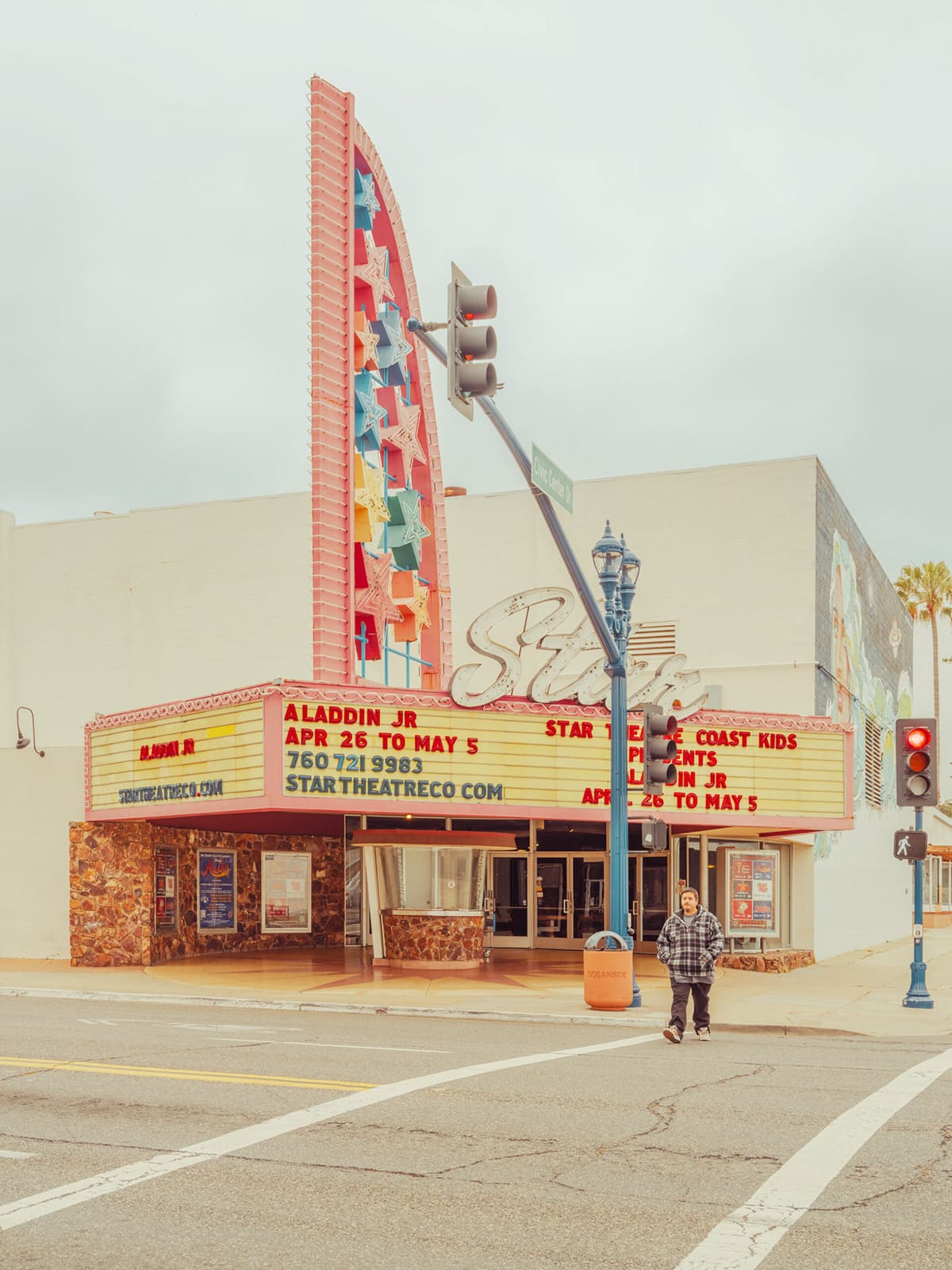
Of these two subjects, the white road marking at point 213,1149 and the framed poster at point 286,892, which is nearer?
the white road marking at point 213,1149

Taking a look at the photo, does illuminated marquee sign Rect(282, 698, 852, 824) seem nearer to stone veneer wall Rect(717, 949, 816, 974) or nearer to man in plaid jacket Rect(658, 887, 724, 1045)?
stone veneer wall Rect(717, 949, 816, 974)

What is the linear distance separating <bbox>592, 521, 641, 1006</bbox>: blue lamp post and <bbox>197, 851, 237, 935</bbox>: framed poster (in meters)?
12.6

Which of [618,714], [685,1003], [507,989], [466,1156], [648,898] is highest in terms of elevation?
[618,714]

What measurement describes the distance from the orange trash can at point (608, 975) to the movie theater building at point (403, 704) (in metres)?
1.45

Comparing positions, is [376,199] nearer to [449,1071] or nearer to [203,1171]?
[449,1071]

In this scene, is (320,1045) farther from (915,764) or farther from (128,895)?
(128,895)

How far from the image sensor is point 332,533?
2347 cm

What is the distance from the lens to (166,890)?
93.1ft

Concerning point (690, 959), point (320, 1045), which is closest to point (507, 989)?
point (690, 959)

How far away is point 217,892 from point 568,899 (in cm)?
757

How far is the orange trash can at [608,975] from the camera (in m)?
19.0

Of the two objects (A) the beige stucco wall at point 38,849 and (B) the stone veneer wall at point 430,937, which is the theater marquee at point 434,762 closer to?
(A) the beige stucco wall at point 38,849

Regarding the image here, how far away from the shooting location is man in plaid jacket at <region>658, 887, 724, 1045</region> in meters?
16.0

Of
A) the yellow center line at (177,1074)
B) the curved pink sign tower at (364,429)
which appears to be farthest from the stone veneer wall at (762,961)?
the yellow center line at (177,1074)
